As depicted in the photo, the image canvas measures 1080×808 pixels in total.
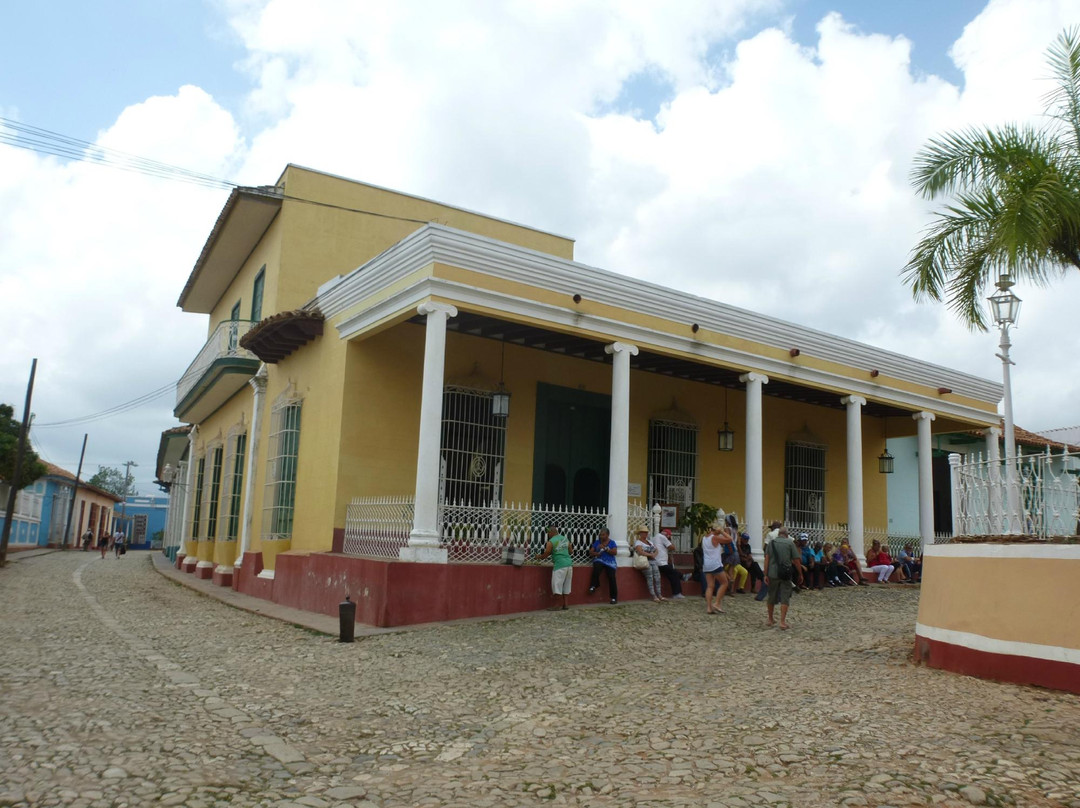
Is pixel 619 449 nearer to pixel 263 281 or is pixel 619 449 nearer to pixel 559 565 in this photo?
pixel 559 565

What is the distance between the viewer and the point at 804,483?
17422 mm

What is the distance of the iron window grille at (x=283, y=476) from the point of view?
45.1 ft

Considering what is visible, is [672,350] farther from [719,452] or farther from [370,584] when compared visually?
[370,584]

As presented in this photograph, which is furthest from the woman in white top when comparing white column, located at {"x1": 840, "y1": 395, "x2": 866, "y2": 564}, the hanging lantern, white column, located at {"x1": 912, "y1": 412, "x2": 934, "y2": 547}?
the hanging lantern

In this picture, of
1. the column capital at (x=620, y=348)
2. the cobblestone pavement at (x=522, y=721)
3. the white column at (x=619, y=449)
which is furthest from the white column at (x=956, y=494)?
the column capital at (x=620, y=348)

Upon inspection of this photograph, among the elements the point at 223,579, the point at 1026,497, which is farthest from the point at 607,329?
the point at 223,579

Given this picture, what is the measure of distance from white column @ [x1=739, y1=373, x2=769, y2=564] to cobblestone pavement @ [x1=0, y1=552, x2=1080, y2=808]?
3.68 metres

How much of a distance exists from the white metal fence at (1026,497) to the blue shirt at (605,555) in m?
4.67

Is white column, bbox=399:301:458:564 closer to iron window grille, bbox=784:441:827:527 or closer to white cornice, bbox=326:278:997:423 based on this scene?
white cornice, bbox=326:278:997:423

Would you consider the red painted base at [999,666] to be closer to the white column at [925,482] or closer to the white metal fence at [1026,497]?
the white metal fence at [1026,497]

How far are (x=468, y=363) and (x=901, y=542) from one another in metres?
9.50

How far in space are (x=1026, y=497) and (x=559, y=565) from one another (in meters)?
5.34

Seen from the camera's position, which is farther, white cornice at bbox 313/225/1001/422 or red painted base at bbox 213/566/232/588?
red painted base at bbox 213/566/232/588

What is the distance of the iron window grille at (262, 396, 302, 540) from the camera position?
541 inches
